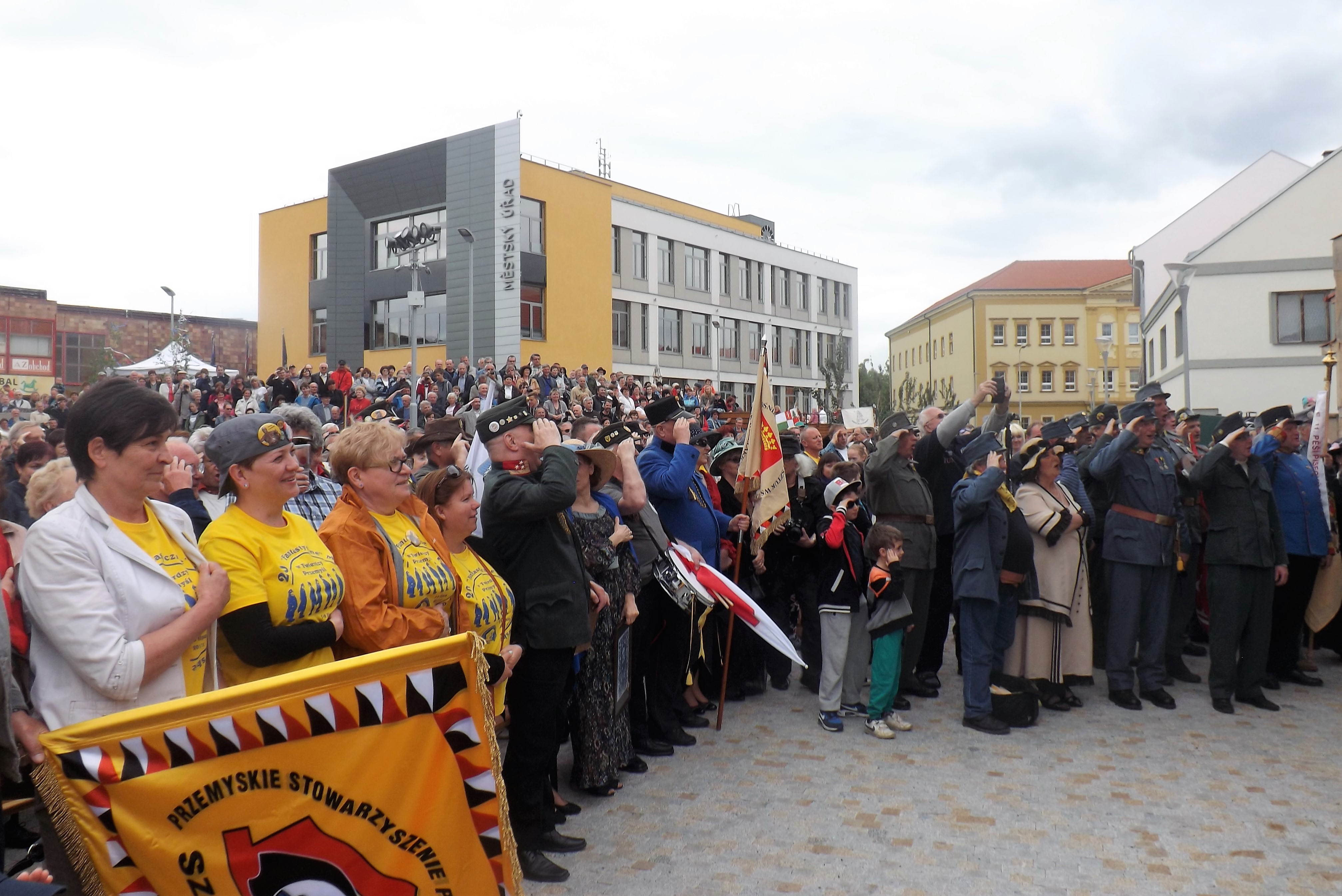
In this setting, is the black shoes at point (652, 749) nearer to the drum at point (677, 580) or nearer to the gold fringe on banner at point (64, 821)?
the drum at point (677, 580)

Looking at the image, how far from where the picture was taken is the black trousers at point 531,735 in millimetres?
4449

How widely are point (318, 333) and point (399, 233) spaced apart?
656cm

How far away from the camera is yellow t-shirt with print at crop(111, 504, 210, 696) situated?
2.91 metres

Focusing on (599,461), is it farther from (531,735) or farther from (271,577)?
(271,577)

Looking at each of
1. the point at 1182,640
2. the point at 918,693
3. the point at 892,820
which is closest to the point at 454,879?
the point at 892,820

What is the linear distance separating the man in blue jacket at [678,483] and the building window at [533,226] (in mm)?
32710

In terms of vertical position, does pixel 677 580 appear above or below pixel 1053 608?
above

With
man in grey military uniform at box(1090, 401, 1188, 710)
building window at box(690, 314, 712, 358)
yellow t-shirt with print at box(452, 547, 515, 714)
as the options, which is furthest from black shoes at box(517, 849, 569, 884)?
building window at box(690, 314, 712, 358)

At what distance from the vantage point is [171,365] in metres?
30.9

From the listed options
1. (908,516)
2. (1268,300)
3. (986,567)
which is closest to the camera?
(986,567)

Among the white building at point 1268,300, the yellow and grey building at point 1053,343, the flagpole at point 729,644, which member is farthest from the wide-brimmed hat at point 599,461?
the yellow and grey building at point 1053,343

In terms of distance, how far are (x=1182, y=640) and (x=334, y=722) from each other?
778cm

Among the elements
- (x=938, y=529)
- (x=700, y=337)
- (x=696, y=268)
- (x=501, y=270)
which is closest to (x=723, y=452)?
(x=938, y=529)

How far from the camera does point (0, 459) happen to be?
4199 millimetres
